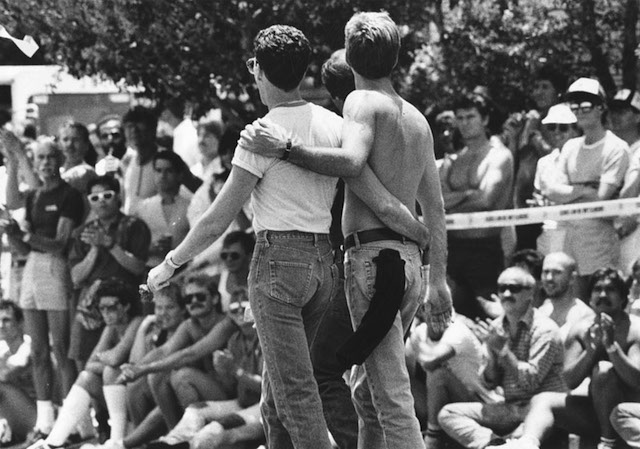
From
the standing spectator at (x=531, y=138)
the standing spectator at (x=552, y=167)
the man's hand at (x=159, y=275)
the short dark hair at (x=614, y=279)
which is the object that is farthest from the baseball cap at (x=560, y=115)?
the man's hand at (x=159, y=275)

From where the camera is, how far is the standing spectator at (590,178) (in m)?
8.47

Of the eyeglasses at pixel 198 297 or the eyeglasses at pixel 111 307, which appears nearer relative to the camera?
the eyeglasses at pixel 198 297

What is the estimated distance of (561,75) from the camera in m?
10.0

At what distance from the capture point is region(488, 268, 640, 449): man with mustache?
25.6ft

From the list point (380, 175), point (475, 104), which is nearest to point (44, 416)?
point (475, 104)

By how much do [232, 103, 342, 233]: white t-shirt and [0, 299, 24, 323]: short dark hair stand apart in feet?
16.3

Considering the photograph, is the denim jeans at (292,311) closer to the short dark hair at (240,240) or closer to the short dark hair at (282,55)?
the short dark hair at (282,55)

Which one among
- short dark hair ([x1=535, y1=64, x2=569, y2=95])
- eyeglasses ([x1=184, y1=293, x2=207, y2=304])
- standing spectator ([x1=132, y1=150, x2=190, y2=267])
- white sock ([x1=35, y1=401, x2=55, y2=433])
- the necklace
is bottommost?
white sock ([x1=35, y1=401, x2=55, y2=433])

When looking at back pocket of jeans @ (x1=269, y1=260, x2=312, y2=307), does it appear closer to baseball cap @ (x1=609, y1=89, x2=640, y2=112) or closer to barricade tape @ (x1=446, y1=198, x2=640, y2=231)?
barricade tape @ (x1=446, y1=198, x2=640, y2=231)

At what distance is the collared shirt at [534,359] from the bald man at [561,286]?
9.2 inches

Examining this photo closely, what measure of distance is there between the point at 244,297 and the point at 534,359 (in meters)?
1.95

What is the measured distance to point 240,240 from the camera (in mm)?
9367

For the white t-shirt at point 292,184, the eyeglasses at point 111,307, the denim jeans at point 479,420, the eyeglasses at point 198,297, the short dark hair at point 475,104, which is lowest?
the denim jeans at point 479,420

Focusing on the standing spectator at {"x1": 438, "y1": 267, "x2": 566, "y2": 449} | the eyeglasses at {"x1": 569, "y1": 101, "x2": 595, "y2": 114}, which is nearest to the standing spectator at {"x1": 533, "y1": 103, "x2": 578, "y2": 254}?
the eyeglasses at {"x1": 569, "y1": 101, "x2": 595, "y2": 114}
